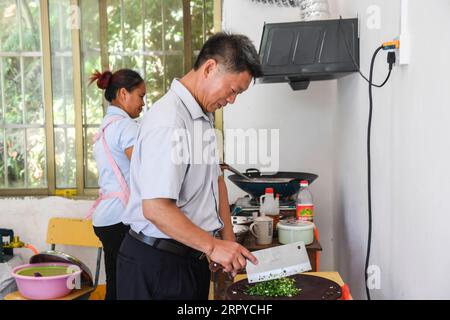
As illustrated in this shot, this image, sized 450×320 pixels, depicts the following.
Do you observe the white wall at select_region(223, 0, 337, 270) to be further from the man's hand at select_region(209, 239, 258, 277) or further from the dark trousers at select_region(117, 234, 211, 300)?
the man's hand at select_region(209, 239, 258, 277)

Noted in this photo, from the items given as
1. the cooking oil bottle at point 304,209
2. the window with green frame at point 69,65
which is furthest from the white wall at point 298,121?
the cooking oil bottle at point 304,209

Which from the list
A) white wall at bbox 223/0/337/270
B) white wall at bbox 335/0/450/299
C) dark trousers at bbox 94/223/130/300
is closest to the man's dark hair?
white wall at bbox 335/0/450/299

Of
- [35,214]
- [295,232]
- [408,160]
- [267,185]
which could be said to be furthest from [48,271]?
[408,160]

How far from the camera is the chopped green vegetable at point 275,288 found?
1351 mm

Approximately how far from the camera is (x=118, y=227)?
2.25m

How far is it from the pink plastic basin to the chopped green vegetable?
3.83 feet

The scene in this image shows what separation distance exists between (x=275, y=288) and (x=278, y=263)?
→ 75 millimetres

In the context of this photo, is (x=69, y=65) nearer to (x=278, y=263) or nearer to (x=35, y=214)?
(x=35, y=214)

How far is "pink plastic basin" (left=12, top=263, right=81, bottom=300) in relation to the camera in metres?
2.21

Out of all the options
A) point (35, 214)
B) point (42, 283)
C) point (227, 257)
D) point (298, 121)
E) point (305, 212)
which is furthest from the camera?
point (35, 214)

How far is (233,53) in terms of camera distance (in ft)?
4.44

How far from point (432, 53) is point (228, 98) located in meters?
0.54

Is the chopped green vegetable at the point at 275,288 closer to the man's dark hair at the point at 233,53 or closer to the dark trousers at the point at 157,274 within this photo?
the dark trousers at the point at 157,274

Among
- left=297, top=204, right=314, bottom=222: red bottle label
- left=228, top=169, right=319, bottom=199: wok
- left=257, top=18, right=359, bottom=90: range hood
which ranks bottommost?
left=297, top=204, right=314, bottom=222: red bottle label
